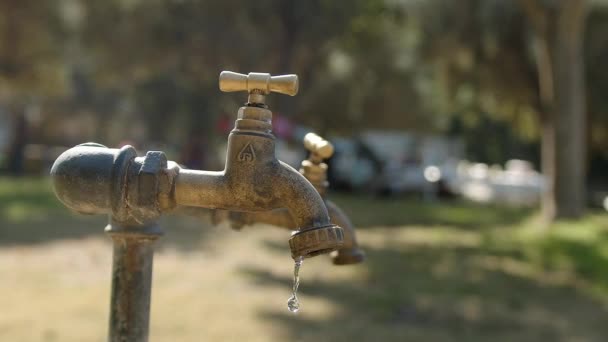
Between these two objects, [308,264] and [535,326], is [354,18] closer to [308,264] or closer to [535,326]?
[308,264]

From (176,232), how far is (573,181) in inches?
251

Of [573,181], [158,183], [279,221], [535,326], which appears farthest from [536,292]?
[158,183]

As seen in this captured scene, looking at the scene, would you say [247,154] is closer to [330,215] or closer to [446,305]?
[330,215]

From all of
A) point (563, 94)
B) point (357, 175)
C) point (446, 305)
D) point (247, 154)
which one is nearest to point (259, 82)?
point (247, 154)

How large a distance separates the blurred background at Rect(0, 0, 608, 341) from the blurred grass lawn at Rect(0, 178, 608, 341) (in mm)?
29

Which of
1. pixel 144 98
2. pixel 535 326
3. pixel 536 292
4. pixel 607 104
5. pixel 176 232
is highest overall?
pixel 144 98

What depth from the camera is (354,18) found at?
40.4ft

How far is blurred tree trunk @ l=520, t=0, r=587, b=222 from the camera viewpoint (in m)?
10.2

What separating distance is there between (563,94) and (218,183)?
999 centimetres

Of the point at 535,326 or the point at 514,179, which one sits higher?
the point at 514,179

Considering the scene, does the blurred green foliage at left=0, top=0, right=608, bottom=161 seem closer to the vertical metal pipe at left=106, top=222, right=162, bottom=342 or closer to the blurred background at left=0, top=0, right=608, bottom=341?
the blurred background at left=0, top=0, right=608, bottom=341

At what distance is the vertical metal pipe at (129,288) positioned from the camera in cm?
159

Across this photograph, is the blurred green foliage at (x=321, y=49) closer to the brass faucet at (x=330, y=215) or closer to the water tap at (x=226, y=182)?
the brass faucet at (x=330, y=215)

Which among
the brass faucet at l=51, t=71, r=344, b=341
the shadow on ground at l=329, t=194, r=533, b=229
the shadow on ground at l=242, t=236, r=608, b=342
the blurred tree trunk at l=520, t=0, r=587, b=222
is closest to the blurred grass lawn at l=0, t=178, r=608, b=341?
the shadow on ground at l=242, t=236, r=608, b=342
